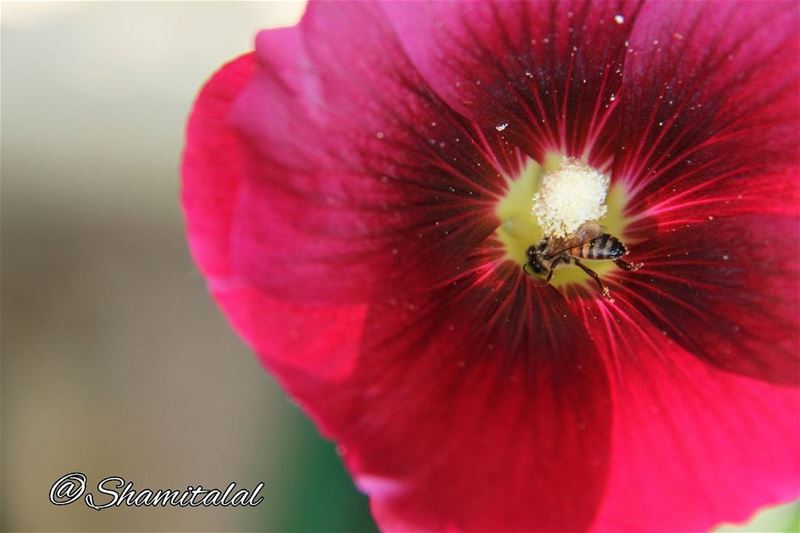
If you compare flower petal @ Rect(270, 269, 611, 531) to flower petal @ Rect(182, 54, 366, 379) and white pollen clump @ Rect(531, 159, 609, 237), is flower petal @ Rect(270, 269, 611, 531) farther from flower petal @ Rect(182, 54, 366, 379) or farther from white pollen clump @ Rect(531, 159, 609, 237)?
white pollen clump @ Rect(531, 159, 609, 237)

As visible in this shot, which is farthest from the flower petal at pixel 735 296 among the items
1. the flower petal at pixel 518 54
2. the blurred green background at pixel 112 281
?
the blurred green background at pixel 112 281

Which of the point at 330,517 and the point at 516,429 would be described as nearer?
the point at 516,429

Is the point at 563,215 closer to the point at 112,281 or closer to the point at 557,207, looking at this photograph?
the point at 557,207

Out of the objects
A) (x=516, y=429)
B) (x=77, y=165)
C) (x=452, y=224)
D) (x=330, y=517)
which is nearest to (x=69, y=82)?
(x=77, y=165)

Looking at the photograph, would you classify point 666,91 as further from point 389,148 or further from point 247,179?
point 247,179
